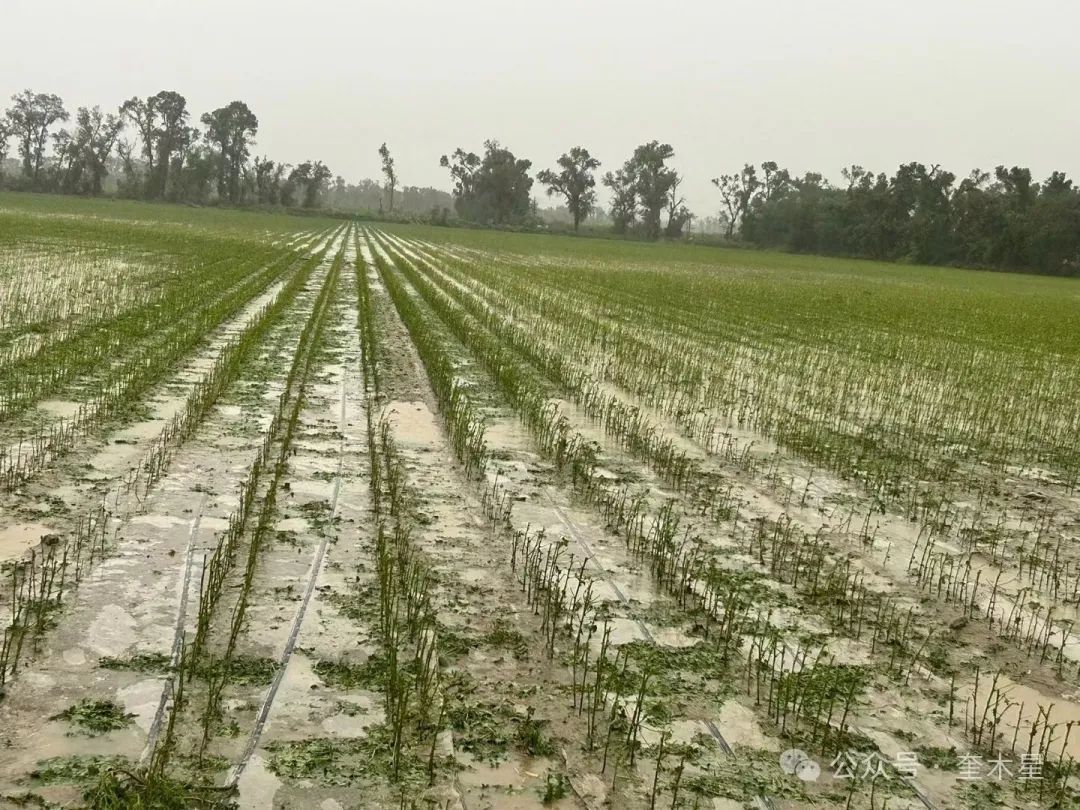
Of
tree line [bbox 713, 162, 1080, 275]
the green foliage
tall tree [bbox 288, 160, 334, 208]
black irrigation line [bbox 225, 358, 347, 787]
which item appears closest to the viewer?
black irrigation line [bbox 225, 358, 347, 787]

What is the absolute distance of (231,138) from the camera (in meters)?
105

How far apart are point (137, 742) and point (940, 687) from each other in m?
3.53

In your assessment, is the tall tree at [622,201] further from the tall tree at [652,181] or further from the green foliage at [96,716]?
the green foliage at [96,716]

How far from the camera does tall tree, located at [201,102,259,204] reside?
344ft

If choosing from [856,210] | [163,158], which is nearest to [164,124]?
[163,158]

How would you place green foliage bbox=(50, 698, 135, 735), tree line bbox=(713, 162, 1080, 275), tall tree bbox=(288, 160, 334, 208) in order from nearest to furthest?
green foliage bbox=(50, 698, 135, 735) → tree line bbox=(713, 162, 1080, 275) → tall tree bbox=(288, 160, 334, 208)

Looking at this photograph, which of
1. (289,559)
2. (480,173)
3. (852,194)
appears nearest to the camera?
(289,559)

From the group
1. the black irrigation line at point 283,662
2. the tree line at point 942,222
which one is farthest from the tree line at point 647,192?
the black irrigation line at point 283,662

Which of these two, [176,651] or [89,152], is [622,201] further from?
[176,651]

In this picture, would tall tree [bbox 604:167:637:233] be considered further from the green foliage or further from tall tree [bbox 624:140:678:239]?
the green foliage

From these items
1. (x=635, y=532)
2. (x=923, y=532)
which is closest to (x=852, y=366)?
(x=923, y=532)

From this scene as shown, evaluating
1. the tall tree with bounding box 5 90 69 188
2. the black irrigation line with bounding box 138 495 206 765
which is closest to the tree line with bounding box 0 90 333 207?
the tall tree with bounding box 5 90 69 188

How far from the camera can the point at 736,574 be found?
561cm

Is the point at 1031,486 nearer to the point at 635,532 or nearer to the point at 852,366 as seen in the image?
the point at 635,532
